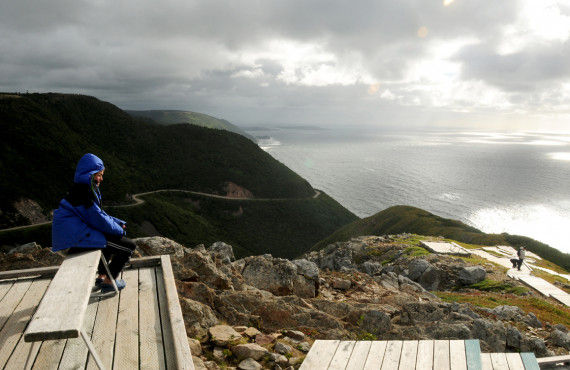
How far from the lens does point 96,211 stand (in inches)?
229

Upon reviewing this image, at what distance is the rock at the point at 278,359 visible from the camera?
5.61 metres

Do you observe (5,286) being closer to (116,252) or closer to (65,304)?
(116,252)

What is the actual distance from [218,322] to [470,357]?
15.8ft

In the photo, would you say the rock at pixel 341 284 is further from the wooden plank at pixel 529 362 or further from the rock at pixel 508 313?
the wooden plank at pixel 529 362

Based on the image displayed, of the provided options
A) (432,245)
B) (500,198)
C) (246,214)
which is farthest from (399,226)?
(500,198)

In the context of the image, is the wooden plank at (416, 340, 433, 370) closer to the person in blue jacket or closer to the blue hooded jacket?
the person in blue jacket

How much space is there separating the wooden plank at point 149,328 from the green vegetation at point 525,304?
45.8ft

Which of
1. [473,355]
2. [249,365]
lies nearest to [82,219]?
[249,365]

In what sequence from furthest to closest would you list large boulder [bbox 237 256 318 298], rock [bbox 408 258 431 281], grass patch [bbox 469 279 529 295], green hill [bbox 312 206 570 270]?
green hill [bbox 312 206 570 270] < rock [bbox 408 258 431 281] < grass patch [bbox 469 279 529 295] < large boulder [bbox 237 256 318 298]

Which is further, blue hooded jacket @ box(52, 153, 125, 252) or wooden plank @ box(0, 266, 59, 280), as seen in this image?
wooden plank @ box(0, 266, 59, 280)

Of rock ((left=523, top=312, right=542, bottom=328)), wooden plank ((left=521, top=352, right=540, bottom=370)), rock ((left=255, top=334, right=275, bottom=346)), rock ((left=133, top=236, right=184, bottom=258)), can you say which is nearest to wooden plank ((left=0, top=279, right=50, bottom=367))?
rock ((left=255, top=334, right=275, bottom=346))

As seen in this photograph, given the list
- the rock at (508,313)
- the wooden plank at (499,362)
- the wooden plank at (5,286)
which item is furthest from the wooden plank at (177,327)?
the rock at (508,313)

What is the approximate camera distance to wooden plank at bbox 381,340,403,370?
189 inches

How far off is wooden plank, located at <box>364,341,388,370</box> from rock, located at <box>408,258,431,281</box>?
1760 cm
